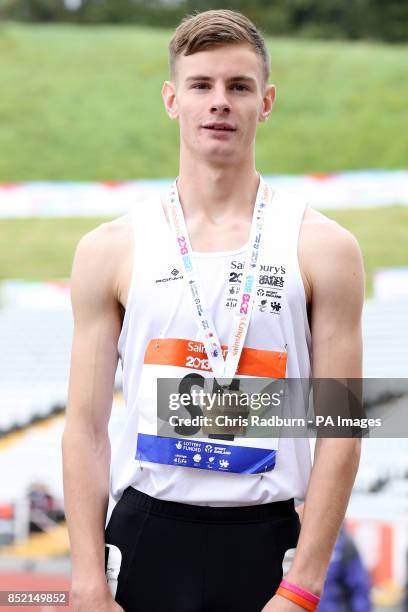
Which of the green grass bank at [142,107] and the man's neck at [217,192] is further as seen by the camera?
the green grass bank at [142,107]

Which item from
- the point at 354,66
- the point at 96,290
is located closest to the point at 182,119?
Answer: the point at 96,290

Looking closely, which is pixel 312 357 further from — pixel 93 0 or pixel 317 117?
pixel 93 0

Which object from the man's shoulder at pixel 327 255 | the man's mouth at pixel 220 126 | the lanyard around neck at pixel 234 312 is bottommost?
the lanyard around neck at pixel 234 312

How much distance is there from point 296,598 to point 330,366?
500mm

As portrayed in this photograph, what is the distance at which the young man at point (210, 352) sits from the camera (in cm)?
214

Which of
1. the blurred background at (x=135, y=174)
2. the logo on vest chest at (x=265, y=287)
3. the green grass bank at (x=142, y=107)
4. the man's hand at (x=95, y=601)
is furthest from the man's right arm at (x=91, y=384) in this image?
the green grass bank at (x=142, y=107)

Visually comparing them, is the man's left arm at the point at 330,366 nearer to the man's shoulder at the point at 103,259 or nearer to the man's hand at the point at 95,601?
the man's hand at the point at 95,601

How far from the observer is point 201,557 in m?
2.14

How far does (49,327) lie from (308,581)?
6477 millimetres

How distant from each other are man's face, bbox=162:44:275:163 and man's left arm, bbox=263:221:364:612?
11.0 inches

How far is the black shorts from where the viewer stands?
6.98ft

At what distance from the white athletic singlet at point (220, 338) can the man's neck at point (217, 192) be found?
4.0 inches

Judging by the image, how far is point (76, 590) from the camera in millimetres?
2152

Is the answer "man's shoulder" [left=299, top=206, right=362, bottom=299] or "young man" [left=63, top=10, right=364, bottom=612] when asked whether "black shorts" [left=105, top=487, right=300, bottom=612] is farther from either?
"man's shoulder" [left=299, top=206, right=362, bottom=299]
